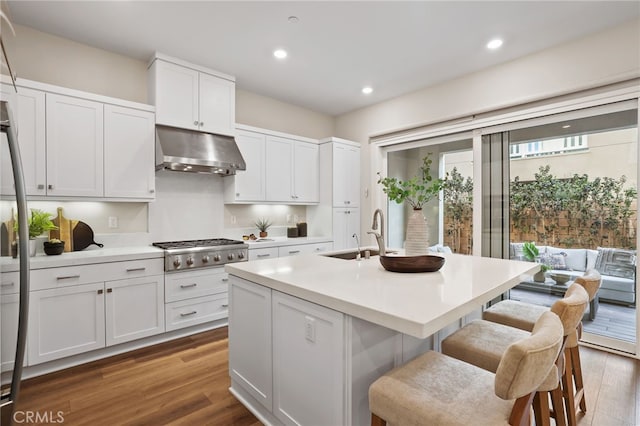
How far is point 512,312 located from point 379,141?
10.8ft

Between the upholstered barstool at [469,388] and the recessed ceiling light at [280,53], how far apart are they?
3061 mm

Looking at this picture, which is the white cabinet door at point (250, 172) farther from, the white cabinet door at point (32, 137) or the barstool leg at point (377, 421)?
the barstool leg at point (377, 421)

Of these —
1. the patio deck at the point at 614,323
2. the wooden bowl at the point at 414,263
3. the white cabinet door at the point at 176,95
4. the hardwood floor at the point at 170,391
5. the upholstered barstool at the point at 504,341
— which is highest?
the white cabinet door at the point at 176,95

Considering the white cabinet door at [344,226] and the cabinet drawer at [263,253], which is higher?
the white cabinet door at [344,226]

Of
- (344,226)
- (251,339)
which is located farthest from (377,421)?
(344,226)

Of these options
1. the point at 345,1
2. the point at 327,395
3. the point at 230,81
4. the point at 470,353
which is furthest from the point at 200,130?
the point at 470,353

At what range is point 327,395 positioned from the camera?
146cm

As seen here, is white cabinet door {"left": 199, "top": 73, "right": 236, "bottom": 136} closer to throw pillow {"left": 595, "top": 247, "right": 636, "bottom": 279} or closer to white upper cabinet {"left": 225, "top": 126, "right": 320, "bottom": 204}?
white upper cabinet {"left": 225, "top": 126, "right": 320, "bottom": 204}

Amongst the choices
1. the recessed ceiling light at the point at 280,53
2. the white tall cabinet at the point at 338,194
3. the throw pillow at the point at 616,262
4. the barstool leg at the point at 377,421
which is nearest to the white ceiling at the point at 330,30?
the recessed ceiling light at the point at 280,53

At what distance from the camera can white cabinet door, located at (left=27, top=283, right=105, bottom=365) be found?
245cm

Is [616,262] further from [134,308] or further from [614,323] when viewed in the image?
[134,308]

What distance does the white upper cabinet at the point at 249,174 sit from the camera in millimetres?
3988

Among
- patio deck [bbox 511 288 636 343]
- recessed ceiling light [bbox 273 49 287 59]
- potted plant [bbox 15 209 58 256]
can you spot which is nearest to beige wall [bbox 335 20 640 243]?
recessed ceiling light [bbox 273 49 287 59]

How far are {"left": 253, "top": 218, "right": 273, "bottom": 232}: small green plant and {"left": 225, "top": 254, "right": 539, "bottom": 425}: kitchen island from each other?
7.55 ft
